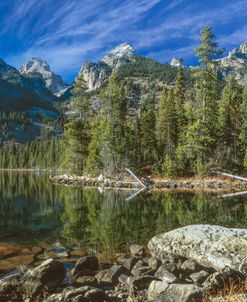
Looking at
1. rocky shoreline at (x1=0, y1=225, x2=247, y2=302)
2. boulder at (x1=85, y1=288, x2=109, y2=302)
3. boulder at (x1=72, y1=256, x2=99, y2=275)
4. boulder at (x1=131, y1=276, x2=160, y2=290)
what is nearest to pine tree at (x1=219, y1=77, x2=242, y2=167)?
rocky shoreline at (x1=0, y1=225, x2=247, y2=302)

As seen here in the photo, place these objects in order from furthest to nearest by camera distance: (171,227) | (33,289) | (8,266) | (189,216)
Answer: (189,216), (171,227), (8,266), (33,289)

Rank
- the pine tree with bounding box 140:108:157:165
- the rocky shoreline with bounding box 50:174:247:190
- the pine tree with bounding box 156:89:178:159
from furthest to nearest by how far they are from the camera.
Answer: the pine tree with bounding box 140:108:157:165
the pine tree with bounding box 156:89:178:159
the rocky shoreline with bounding box 50:174:247:190

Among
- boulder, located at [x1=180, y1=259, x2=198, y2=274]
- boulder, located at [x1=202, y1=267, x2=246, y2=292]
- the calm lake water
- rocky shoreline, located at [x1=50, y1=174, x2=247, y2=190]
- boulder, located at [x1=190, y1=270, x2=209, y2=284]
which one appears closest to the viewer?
boulder, located at [x1=202, y1=267, x2=246, y2=292]

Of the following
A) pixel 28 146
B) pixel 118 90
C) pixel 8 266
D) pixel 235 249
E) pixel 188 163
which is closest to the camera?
pixel 235 249

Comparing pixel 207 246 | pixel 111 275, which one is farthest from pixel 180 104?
pixel 111 275

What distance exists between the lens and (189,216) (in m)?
25.9

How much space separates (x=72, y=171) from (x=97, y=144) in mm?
10319

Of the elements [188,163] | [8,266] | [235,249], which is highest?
[188,163]

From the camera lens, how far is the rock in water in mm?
12906

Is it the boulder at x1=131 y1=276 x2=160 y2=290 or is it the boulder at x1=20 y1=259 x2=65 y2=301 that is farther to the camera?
the boulder at x1=131 y1=276 x2=160 y2=290

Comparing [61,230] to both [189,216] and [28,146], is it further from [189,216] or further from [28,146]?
[28,146]

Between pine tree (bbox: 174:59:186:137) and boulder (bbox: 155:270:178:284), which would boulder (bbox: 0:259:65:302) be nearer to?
boulder (bbox: 155:270:178:284)

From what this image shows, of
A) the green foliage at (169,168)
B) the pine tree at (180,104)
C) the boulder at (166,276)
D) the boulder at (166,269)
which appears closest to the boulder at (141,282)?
the boulder at (166,276)

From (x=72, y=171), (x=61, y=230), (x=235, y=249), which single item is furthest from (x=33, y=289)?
(x=72, y=171)
